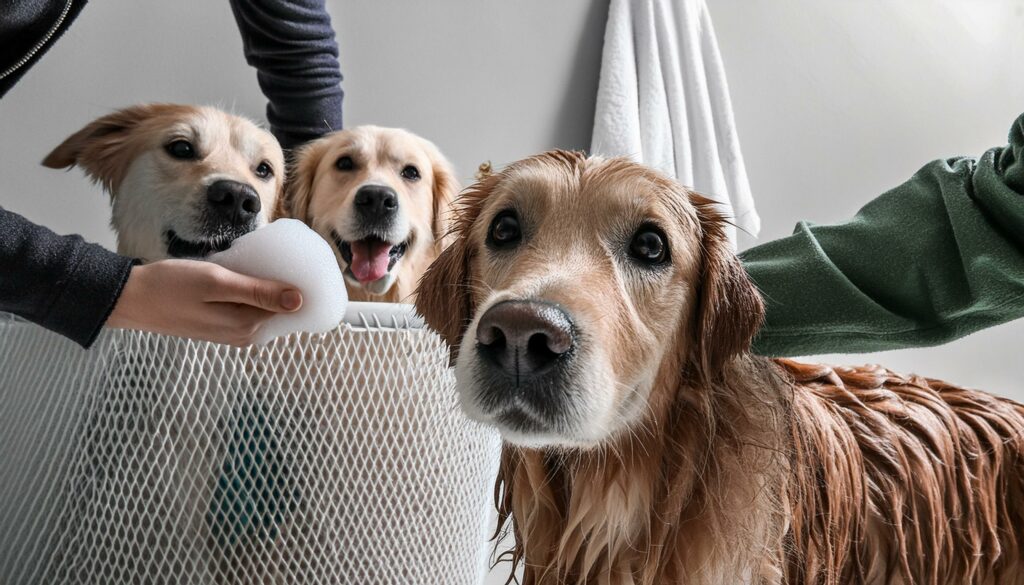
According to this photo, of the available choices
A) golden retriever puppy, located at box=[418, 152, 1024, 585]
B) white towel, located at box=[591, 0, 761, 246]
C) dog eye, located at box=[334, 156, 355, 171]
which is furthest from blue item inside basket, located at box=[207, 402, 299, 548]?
white towel, located at box=[591, 0, 761, 246]

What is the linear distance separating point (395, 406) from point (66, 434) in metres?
0.31

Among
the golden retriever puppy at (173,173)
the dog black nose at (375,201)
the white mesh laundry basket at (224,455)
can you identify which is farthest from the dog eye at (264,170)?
the white mesh laundry basket at (224,455)

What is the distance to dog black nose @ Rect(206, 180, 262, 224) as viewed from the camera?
37.1 inches

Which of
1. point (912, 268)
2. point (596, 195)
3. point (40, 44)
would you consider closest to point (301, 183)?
point (40, 44)

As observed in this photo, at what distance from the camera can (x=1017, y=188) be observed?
0.60 meters

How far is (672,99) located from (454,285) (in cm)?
89

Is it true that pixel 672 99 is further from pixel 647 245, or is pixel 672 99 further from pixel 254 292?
pixel 254 292

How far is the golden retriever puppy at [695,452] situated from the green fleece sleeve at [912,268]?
1.7 inches

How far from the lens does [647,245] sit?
0.69 meters

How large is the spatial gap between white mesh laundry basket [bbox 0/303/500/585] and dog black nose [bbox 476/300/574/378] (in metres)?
0.26

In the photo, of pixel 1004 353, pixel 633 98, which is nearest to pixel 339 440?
pixel 633 98

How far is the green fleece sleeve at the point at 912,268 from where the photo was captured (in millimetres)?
607

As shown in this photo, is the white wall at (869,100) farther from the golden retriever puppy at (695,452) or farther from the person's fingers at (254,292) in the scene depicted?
the person's fingers at (254,292)

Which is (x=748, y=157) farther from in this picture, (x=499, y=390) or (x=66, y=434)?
Answer: (x=66, y=434)
